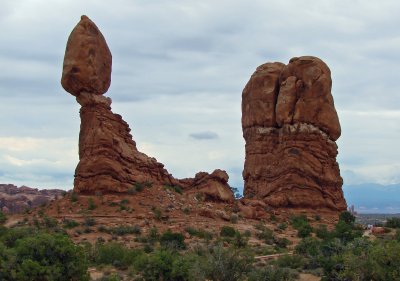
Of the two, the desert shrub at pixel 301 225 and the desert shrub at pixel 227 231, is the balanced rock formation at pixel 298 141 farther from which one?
the desert shrub at pixel 227 231

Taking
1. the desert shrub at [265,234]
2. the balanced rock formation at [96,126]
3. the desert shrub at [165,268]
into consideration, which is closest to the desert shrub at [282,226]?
the desert shrub at [265,234]

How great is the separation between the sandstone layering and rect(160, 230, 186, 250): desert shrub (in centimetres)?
816

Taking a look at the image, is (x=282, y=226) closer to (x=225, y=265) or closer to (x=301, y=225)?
(x=301, y=225)

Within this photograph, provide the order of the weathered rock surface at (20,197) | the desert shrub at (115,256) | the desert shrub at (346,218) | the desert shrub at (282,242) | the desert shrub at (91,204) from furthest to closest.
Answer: the weathered rock surface at (20,197)
the desert shrub at (346,218)
the desert shrub at (91,204)
the desert shrub at (282,242)
the desert shrub at (115,256)

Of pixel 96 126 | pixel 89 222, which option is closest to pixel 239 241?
pixel 89 222

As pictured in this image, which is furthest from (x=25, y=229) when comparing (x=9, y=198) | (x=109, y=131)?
(x=9, y=198)

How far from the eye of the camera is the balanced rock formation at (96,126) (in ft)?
156

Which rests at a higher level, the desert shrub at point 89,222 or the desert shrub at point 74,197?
the desert shrub at point 74,197

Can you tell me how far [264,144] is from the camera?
58.7 m

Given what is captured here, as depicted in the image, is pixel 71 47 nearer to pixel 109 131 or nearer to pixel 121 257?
pixel 109 131

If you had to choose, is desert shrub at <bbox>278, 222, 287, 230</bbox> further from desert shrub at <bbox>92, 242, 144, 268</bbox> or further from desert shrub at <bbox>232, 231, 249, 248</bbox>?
desert shrub at <bbox>92, 242, 144, 268</bbox>

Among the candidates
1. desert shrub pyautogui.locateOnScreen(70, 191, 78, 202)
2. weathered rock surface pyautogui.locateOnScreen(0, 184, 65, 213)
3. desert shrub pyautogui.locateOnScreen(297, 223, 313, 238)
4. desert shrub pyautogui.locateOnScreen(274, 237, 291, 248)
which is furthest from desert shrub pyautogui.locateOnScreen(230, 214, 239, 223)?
weathered rock surface pyautogui.locateOnScreen(0, 184, 65, 213)

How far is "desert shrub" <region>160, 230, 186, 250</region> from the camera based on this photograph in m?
39.5

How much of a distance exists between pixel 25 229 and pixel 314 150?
1019 inches
